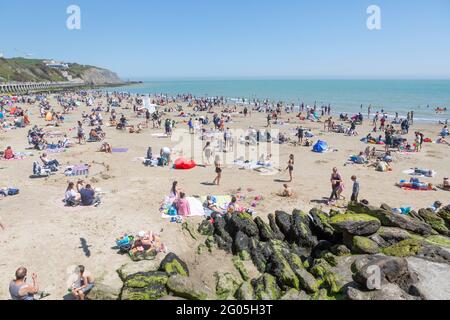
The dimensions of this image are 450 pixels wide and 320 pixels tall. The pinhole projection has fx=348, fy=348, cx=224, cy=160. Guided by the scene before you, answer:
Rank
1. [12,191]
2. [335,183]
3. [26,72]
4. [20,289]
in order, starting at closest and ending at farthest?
1. [20,289]
2. [335,183]
3. [12,191]
4. [26,72]

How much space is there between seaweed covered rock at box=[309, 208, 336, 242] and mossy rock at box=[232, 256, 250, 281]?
3.00m

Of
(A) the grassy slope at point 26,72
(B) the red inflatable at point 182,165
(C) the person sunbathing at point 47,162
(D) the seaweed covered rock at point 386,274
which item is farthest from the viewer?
(A) the grassy slope at point 26,72

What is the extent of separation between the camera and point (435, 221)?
11.8 m

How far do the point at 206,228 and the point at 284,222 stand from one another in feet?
8.68

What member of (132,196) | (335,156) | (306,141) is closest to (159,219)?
(132,196)

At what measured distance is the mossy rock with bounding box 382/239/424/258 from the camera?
9.11m

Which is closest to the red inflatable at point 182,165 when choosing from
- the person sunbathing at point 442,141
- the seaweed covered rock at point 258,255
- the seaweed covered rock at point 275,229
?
the seaweed covered rock at point 275,229

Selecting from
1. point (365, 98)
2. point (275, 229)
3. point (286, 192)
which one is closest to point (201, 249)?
point (275, 229)

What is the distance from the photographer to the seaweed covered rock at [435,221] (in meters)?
11.3

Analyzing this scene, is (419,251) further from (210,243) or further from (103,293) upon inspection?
(103,293)

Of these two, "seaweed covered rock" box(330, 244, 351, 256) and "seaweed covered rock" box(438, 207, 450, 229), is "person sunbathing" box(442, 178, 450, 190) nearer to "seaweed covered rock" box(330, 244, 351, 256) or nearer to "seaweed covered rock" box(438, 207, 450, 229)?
"seaweed covered rock" box(438, 207, 450, 229)

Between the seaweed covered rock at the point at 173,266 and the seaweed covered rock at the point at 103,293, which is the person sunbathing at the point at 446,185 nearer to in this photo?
the seaweed covered rock at the point at 173,266

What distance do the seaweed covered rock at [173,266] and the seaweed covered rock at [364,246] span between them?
4696 mm
